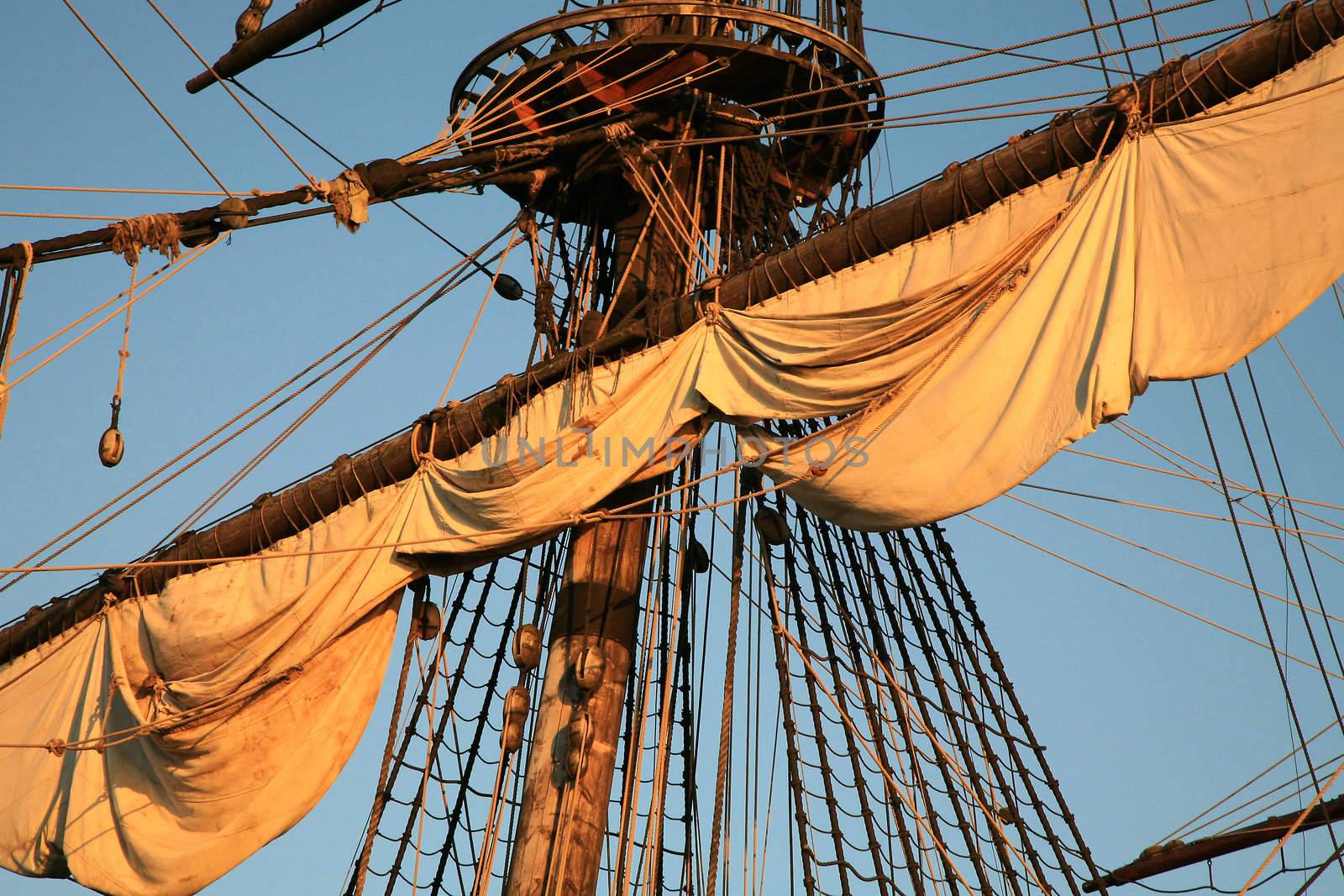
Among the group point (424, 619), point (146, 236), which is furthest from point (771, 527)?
point (146, 236)

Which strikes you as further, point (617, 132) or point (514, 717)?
point (617, 132)

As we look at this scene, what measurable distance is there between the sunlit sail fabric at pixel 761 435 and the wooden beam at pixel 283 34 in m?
2.52

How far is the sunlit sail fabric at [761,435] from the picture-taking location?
9.16 meters

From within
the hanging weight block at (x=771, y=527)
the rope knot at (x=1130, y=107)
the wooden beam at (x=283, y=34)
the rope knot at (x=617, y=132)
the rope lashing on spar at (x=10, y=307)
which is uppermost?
the rope knot at (x=617, y=132)

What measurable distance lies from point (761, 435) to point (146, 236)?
3.42 metres

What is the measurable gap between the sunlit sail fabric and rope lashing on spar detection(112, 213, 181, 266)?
99.9 inches

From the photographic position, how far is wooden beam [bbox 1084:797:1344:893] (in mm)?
11766

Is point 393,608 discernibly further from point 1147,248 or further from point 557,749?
point 1147,248

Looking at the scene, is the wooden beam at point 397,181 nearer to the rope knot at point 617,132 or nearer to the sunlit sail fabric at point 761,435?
the rope knot at point 617,132

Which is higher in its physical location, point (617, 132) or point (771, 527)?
point (617, 132)

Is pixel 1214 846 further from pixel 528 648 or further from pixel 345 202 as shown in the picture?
pixel 345 202

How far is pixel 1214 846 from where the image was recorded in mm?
12617

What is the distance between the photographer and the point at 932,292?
392 inches

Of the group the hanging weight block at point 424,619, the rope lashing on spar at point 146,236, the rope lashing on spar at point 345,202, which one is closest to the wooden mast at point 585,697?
the hanging weight block at point 424,619
